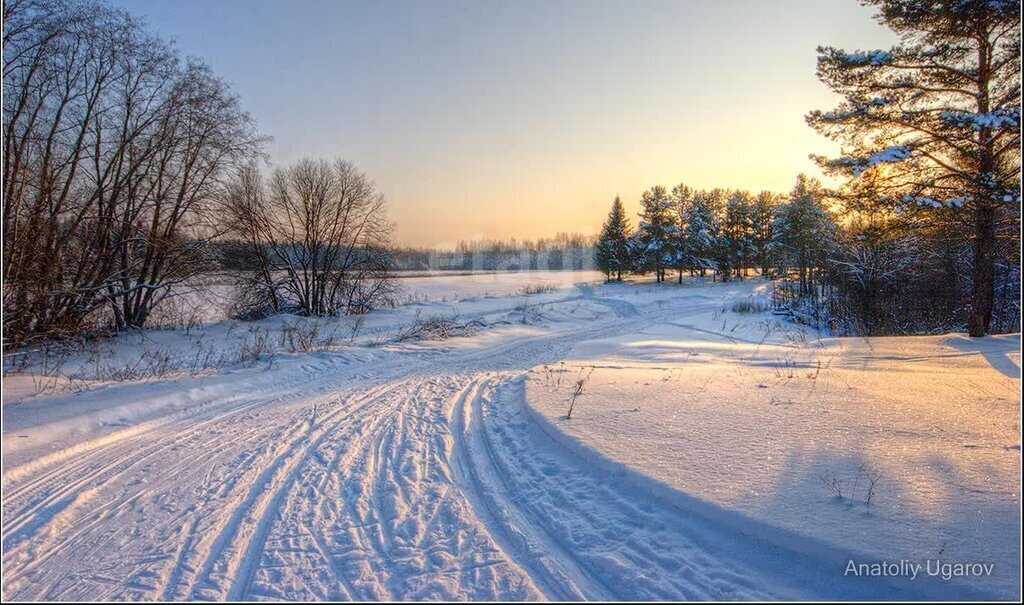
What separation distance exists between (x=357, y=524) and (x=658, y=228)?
5106cm

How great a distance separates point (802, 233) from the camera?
40.6 m

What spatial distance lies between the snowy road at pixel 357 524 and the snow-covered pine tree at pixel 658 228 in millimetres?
47517

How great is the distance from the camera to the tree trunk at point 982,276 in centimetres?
943

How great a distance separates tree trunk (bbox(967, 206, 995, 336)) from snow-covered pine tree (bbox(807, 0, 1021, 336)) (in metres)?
0.02

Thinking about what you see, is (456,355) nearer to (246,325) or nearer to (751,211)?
(246,325)

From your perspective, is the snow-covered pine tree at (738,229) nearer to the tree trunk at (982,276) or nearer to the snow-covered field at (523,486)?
the tree trunk at (982,276)

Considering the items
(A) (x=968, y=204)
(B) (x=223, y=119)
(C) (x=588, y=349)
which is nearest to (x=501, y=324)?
(C) (x=588, y=349)

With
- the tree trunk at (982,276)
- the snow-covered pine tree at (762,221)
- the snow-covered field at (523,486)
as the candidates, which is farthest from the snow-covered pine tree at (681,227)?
the snow-covered field at (523,486)

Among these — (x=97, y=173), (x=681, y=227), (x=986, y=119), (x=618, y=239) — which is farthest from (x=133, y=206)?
(x=681, y=227)

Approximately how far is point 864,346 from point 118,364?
17.1 meters

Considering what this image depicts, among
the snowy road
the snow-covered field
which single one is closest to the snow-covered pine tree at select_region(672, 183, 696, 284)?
the snow-covered field

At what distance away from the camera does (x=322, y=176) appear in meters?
23.1

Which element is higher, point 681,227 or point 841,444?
point 681,227

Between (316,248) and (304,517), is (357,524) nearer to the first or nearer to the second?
(304,517)
